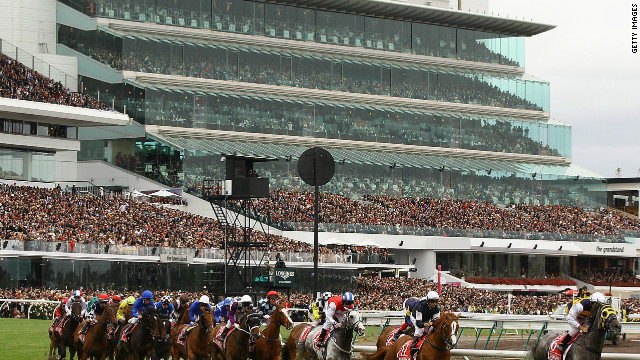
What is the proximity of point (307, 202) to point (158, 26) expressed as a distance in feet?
44.3

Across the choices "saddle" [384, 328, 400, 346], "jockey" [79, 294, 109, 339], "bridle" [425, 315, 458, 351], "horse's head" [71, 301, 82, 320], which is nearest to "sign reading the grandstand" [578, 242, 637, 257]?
"horse's head" [71, 301, 82, 320]

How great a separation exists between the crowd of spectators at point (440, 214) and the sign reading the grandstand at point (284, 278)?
1570cm

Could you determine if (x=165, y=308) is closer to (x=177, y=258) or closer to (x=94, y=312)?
(x=94, y=312)

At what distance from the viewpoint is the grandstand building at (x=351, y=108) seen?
65.5 m

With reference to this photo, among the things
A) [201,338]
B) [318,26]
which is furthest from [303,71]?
[201,338]

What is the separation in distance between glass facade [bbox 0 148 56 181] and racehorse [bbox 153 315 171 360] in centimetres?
3673

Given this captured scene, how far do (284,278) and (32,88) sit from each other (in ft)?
64.4

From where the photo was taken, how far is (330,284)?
51.5 metres

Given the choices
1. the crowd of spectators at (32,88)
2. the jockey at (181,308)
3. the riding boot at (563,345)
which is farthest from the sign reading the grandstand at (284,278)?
the riding boot at (563,345)

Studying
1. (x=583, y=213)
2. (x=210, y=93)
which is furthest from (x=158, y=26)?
(x=583, y=213)

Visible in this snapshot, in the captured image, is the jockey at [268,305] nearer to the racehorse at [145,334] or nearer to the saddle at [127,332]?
the racehorse at [145,334]

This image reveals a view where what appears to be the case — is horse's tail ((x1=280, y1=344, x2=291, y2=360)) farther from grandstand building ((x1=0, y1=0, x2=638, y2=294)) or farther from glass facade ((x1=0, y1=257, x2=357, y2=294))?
grandstand building ((x1=0, y1=0, x2=638, y2=294))

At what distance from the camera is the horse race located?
48.8 m

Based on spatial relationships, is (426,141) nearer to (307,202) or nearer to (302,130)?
(302,130)
